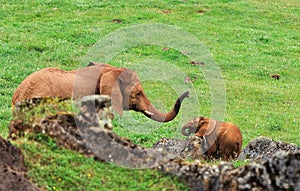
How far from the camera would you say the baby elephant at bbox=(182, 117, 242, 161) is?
1551cm

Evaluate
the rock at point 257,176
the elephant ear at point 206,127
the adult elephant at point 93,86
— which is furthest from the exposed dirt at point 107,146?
the elephant ear at point 206,127

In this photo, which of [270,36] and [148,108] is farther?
[270,36]

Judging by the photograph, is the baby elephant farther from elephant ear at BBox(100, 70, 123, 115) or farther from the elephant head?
elephant ear at BBox(100, 70, 123, 115)

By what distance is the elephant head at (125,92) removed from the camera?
543 inches

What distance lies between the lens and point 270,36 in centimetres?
3070

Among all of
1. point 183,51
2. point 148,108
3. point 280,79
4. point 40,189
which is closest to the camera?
point 40,189

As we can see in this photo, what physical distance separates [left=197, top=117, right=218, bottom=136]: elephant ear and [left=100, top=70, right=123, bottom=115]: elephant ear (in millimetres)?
2612

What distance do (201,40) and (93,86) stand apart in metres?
16.2

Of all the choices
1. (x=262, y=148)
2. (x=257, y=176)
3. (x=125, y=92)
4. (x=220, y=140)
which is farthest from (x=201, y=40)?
(x=257, y=176)

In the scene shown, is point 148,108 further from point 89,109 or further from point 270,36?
point 270,36

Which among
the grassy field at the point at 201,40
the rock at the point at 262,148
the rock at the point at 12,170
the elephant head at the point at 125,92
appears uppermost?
the rock at the point at 12,170

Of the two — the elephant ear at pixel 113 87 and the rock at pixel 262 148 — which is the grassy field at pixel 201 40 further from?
the rock at pixel 262 148

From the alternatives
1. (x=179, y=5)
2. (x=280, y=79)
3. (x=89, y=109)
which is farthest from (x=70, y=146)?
(x=179, y=5)

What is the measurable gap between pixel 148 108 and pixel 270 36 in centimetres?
1737
